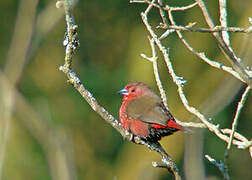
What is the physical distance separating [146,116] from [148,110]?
9cm

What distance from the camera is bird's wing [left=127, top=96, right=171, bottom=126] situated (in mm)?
4793

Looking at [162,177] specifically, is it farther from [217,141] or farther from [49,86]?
[49,86]

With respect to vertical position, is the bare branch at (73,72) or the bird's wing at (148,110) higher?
the bare branch at (73,72)

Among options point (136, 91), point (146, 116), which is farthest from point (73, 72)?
point (136, 91)

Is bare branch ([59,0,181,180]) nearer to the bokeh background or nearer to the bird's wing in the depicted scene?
the bird's wing

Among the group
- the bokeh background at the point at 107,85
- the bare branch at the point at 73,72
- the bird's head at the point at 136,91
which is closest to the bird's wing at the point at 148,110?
the bird's head at the point at 136,91

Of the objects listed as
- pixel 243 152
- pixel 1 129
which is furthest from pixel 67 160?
pixel 243 152

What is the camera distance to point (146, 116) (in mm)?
5020

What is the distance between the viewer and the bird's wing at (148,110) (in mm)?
4793

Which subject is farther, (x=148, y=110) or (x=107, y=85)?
(x=107, y=85)

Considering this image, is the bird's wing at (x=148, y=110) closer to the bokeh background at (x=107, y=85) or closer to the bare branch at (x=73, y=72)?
the bare branch at (x=73, y=72)

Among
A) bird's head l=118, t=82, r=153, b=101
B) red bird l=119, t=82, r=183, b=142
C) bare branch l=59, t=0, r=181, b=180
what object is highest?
bare branch l=59, t=0, r=181, b=180

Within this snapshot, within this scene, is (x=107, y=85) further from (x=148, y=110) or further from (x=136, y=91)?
(x=148, y=110)

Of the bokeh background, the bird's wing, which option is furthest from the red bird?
the bokeh background
